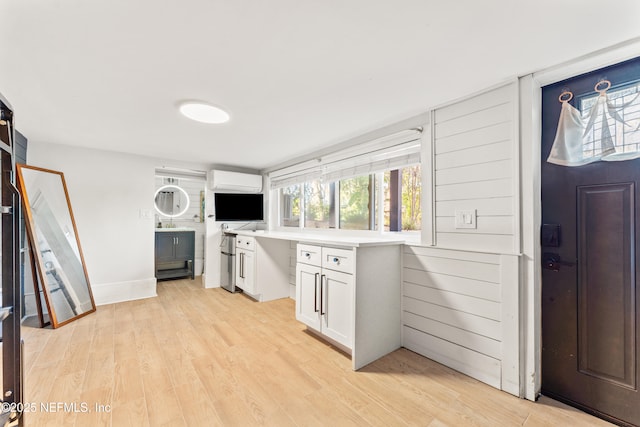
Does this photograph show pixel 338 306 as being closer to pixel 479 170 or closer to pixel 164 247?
pixel 479 170

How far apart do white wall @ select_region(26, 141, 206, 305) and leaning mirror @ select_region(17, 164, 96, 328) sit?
7.6 inches

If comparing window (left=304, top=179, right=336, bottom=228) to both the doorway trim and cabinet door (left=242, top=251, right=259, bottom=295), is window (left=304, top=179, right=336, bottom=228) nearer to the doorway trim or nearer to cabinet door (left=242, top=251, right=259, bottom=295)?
cabinet door (left=242, top=251, right=259, bottom=295)

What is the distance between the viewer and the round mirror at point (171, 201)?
5.08m

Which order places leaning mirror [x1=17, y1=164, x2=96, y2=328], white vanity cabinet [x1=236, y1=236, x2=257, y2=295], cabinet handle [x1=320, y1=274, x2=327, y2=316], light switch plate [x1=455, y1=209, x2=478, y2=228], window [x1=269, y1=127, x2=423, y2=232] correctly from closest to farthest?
light switch plate [x1=455, y1=209, x2=478, y2=228] → cabinet handle [x1=320, y1=274, x2=327, y2=316] → window [x1=269, y1=127, x2=423, y2=232] → leaning mirror [x1=17, y1=164, x2=96, y2=328] → white vanity cabinet [x1=236, y1=236, x2=257, y2=295]

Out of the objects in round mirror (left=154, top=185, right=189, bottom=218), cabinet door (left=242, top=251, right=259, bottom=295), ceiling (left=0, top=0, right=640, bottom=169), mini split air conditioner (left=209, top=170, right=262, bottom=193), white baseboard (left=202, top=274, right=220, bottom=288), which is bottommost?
white baseboard (left=202, top=274, right=220, bottom=288)

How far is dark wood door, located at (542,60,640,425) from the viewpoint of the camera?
4.83ft

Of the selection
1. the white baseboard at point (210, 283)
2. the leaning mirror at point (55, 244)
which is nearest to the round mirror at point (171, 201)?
the white baseboard at point (210, 283)

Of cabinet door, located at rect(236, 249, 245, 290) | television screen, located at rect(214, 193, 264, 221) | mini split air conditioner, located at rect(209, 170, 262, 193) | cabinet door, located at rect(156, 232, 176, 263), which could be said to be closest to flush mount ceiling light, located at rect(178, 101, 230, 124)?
mini split air conditioner, located at rect(209, 170, 262, 193)

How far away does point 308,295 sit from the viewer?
8.27 feet

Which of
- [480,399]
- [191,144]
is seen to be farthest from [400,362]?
[191,144]

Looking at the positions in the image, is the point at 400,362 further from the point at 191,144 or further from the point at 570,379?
the point at 191,144

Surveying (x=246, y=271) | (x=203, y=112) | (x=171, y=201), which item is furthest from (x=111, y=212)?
(x=203, y=112)

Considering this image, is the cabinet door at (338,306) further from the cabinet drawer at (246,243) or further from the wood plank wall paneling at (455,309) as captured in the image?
the cabinet drawer at (246,243)

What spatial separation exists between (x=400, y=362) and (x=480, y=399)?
1.86 feet
